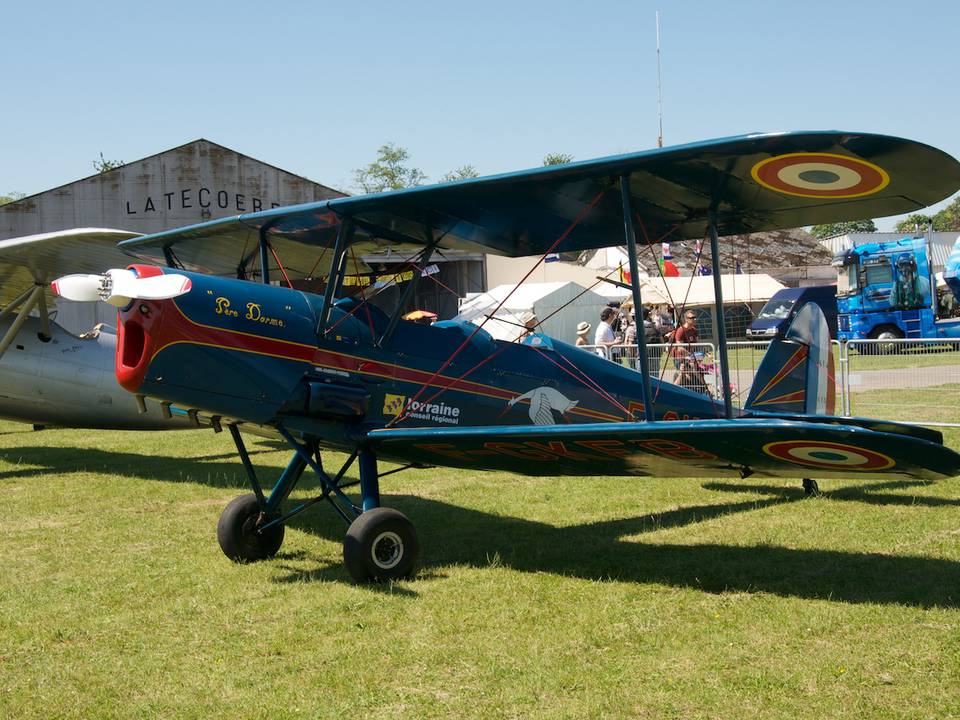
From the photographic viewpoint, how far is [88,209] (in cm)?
2322

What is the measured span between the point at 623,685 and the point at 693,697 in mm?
301

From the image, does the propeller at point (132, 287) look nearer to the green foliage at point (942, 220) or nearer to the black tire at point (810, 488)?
the black tire at point (810, 488)

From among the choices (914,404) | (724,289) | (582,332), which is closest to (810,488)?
(914,404)

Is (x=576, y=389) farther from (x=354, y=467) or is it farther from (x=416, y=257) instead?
(x=354, y=467)

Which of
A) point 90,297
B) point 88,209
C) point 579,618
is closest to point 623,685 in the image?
point 579,618

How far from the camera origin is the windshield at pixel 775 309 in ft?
94.8

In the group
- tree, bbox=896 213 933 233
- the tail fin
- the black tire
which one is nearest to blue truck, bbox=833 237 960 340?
the tail fin

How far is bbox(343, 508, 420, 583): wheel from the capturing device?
18.6 feet

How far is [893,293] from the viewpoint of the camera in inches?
1088

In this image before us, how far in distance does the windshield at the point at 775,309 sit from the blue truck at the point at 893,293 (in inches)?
63.5

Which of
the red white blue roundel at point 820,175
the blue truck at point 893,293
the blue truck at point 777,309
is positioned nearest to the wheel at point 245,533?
the red white blue roundel at point 820,175

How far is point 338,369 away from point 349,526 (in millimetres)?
1024

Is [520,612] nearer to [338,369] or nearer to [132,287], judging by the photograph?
[338,369]

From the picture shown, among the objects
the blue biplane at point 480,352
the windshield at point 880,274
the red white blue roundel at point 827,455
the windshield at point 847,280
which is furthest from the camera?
the windshield at point 847,280
